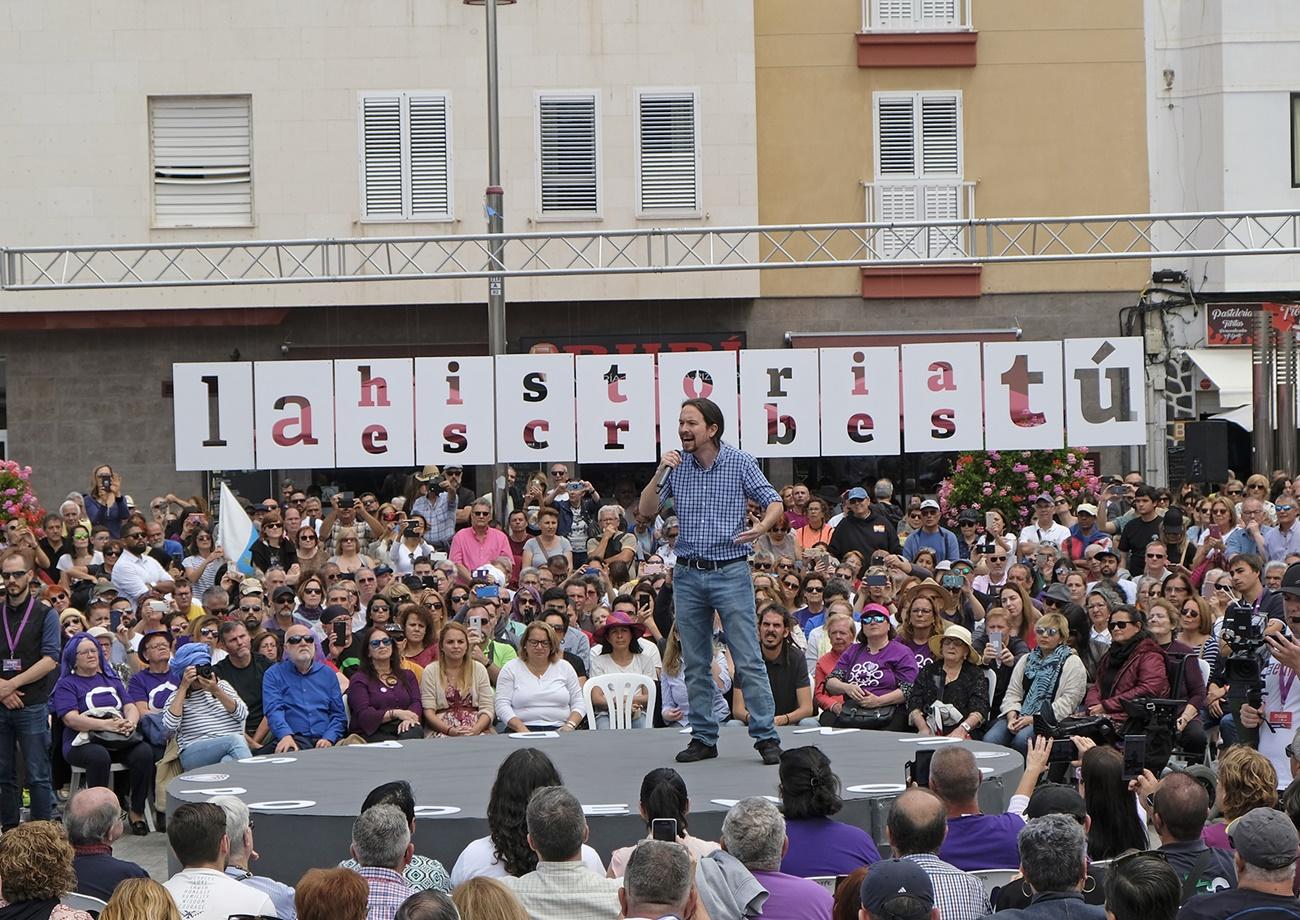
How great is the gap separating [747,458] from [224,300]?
14.7 metres

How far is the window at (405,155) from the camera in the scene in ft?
74.5

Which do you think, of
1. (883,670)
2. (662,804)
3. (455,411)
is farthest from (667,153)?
(662,804)

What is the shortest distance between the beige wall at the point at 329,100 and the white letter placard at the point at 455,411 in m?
5.58

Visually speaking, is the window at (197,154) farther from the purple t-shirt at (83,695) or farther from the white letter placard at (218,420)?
the purple t-shirt at (83,695)

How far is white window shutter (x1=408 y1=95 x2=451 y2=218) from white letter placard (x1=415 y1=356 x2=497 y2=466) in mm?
5940

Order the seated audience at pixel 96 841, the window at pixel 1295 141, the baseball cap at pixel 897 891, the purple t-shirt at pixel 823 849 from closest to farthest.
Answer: the baseball cap at pixel 897 891 < the seated audience at pixel 96 841 < the purple t-shirt at pixel 823 849 < the window at pixel 1295 141

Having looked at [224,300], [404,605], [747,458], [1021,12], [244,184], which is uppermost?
[1021,12]

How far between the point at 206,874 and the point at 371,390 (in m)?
11.5

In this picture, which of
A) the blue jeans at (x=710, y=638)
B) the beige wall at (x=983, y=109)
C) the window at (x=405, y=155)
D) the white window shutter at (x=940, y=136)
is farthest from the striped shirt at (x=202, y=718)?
the white window shutter at (x=940, y=136)

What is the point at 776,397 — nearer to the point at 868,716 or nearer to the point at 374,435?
the point at 374,435

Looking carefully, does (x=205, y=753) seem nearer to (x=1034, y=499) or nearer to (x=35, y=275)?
(x=1034, y=499)

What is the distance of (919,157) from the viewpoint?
23438mm

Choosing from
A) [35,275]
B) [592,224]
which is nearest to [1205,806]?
[592,224]

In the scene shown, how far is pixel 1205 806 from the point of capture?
6227 millimetres
